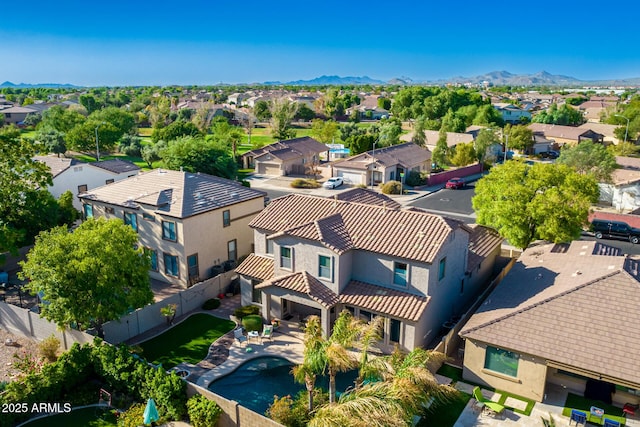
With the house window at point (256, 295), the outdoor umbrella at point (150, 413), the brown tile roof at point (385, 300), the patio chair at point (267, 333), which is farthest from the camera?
the house window at point (256, 295)

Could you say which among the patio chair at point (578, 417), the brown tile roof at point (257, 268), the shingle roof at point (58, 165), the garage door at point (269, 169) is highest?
the shingle roof at point (58, 165)

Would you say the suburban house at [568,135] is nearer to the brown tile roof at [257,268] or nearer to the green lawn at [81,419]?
the brown tile roof at [257,268]

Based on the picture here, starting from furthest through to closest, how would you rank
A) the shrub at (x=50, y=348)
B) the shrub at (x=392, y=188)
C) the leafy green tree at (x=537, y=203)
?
the shrub at (x=392, y=188), the leafy green tree at (x=537, y=203), the shrub at (x=50, y=348)

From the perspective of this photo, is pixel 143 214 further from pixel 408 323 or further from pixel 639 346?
pixel 639 346

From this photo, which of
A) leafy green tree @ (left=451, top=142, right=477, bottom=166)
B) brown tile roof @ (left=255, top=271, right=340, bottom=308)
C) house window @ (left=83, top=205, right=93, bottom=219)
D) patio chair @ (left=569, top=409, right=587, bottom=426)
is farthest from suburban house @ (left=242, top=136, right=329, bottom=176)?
patio chair @ (left=569, top=409, right=587, bottom=426)

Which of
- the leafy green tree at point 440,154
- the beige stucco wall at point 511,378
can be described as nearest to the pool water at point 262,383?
the beige stucco wall at point 511,378

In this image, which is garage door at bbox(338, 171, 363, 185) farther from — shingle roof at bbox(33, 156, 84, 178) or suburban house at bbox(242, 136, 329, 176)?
shingle roof at bbox(33, 156, 84, 178)
